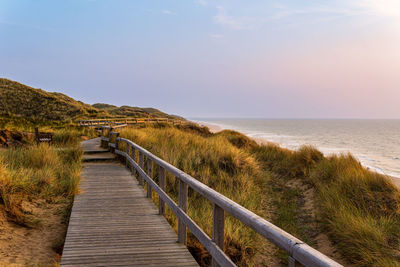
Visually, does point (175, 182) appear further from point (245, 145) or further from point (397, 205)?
point (245, 145)

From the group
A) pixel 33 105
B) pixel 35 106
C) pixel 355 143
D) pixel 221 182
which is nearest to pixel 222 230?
pixel 221 182

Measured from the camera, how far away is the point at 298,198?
10.7m

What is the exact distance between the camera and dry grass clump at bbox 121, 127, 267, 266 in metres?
6.23

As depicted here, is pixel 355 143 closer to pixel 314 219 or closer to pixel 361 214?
pixel 314 219

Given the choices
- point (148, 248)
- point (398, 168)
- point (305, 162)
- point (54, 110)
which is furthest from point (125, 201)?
point (54, 110)

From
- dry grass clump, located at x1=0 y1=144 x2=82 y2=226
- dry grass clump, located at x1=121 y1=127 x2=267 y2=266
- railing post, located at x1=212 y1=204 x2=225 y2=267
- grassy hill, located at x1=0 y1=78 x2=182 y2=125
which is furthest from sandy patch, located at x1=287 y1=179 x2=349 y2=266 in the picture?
grassy hill, located at x1=0 y1=78 x2=182 y2=125

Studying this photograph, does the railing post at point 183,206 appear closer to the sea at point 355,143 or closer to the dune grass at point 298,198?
the dune grass at point 298,198

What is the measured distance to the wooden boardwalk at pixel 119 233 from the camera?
4215mm

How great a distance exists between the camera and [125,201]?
286 inches

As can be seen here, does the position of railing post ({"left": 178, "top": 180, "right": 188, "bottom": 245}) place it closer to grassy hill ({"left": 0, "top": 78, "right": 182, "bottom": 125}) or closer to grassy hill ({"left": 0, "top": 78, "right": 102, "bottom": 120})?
grassy hill ({"left": 0, "top": 78, "right": 182, "bottom": 125})

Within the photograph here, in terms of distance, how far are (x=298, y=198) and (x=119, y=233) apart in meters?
7.09

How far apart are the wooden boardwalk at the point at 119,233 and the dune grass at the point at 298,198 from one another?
75 cm

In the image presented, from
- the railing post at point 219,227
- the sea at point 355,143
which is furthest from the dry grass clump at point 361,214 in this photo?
the sea at point 355,143

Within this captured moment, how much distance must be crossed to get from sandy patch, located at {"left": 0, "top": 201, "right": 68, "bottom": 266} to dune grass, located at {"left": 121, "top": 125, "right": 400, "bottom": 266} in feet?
6.89
